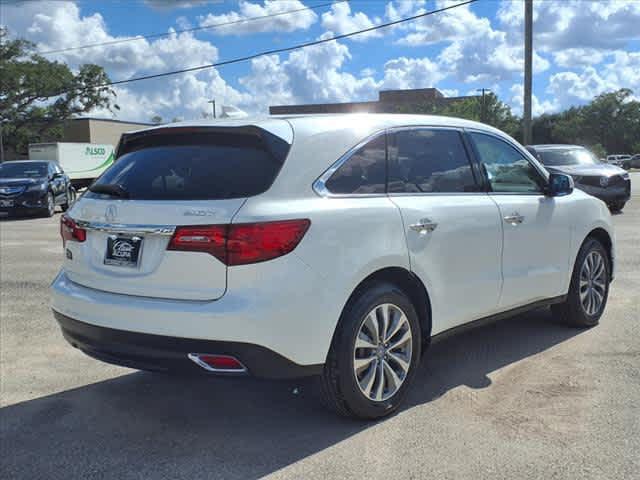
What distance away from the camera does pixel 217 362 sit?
3.28 metres

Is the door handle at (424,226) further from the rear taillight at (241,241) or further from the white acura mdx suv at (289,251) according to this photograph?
the rear taillight at (241,241)

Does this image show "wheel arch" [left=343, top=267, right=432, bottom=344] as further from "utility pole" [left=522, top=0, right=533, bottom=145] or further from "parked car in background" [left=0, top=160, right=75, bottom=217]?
"utility pole" [left=522, top=0, right=533, bottom=145]

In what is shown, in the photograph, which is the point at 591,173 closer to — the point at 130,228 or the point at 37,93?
the point at 130,228

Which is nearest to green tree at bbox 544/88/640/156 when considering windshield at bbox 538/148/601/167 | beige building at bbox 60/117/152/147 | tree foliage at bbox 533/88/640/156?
tree foliage at bbox 533/88/640/156

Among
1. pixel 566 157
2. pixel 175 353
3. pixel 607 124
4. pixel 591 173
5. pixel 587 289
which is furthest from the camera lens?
pixel 607 124

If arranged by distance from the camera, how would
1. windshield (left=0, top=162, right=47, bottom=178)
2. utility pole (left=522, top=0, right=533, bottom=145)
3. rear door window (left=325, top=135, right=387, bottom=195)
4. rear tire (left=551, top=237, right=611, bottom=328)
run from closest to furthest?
rear door window (left=325, top=135, right=387, bottom=195) < rear tire (left=551, top=237, right=611, bottom=328) < windshield (left=0, top=162, right=47, bottom=178) < utility pole (left=522, top=0, right=533, bottom=145)

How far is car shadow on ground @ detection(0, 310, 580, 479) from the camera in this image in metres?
3.34

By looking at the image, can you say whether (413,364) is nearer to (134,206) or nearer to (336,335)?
(336,335)

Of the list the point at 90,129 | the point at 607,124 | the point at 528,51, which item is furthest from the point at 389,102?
the point at 528,51

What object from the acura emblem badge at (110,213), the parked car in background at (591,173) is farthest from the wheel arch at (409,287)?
the parked car in background at (591,173)

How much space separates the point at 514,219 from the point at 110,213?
8.76ft

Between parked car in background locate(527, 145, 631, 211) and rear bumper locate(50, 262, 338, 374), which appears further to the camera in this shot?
parked car in background locate(527, 145, 631, 211)

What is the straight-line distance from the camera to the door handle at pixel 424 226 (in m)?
3.88

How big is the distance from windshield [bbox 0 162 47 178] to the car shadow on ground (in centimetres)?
1472
